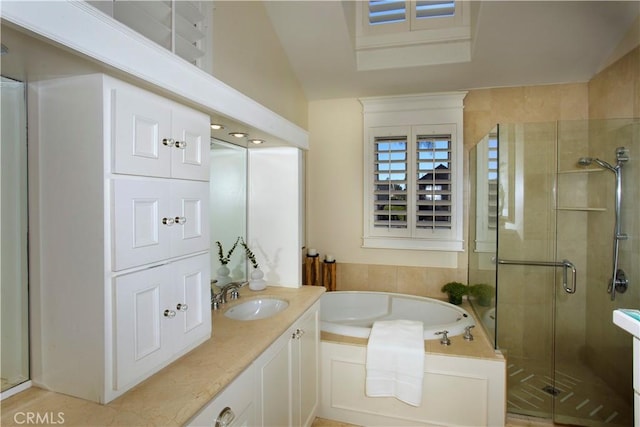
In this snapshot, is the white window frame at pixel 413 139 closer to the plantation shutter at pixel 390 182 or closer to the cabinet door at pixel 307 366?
the plantation shutter at pixel 390 182

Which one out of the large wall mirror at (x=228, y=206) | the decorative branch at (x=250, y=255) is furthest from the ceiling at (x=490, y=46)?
the decorative branch at (x=250, y=255)

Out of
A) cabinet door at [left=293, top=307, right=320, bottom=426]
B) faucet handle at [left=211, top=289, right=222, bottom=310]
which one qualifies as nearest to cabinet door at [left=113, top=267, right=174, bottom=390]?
faucet handle at [left=211, top=289, right=222, bottom=310]

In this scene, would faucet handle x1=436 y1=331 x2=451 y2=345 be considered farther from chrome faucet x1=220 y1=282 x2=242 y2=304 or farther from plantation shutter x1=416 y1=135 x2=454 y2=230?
chrome faucet x1=220 y1=282 x2=242 y2=304

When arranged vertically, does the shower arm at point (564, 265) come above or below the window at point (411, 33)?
below

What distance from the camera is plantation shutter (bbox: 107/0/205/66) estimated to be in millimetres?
1242

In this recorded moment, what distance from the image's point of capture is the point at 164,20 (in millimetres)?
1391

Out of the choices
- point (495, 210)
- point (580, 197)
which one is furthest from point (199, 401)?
point (580, 197)

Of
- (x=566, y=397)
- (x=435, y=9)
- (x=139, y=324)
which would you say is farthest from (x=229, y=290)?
(x=435, y=9)

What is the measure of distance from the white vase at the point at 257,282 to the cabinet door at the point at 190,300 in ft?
2.71

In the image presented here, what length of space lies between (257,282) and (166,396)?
1259 millimetres

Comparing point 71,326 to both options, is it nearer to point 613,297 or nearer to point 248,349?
point 248,349

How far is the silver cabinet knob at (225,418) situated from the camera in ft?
3.71

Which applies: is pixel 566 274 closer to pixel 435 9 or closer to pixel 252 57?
pixel 435 9

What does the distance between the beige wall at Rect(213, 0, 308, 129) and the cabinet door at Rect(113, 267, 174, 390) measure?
1.37 m
